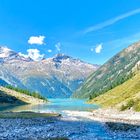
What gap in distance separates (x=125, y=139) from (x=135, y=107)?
296 ft

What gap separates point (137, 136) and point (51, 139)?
1916 centimetres

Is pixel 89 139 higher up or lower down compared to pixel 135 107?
lower down

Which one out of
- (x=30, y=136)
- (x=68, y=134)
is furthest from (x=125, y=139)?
(x=30, y=136)

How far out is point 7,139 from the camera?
62.9 m

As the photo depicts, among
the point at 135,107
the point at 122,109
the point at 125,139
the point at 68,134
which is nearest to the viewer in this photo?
the point at 125,139

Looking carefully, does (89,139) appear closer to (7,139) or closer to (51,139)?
(51,139)

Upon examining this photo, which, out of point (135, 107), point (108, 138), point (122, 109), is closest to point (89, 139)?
point (108, 138)

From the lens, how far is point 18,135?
69.8 m

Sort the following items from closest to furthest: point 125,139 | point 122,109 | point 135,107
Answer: point 125,139 → point 135,107 → point 122,109

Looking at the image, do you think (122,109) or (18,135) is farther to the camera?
(122,109)

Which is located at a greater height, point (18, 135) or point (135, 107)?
point (135, 107)

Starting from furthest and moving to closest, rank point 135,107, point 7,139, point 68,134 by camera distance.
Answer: point 135,107 → point 68,134 → point 7,139

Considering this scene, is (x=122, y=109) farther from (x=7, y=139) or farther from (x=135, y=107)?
(x=7, y=139)

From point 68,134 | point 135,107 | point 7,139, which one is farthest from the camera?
point 135,107
